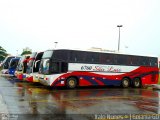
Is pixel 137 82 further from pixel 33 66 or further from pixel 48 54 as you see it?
pixel 33 66

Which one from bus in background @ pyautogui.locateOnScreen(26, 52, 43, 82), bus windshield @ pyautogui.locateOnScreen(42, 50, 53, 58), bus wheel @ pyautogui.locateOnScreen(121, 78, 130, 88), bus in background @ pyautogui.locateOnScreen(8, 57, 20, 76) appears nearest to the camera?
bus windshield @ pyautogui.locateOnScreen(42, 50, 53, 58)

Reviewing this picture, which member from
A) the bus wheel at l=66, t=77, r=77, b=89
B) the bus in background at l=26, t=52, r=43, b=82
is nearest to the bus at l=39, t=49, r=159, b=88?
the bus wheel at l=66, t=77, r=77, b=89

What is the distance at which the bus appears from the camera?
20875 mm

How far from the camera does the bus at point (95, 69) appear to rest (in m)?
20.9

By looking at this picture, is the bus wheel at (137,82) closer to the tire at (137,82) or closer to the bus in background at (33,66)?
the tire at (137,82)

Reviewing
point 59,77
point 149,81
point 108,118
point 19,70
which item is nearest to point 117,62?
point 149,81

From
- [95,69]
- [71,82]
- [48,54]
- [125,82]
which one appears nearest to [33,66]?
[48,54]

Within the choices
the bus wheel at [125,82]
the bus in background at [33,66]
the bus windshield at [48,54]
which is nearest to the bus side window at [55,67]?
the bus windshield at [48,54]

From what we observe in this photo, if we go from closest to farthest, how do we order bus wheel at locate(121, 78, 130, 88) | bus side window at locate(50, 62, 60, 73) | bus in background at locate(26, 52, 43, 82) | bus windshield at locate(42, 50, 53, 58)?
bus side window at locate(50, 62, 60, 73), bus windshield at locate(42, 50, 53, 58), bus in background at locate(26, 52, 43, 82), bus wheel at locate(121, 78, 130, 88)

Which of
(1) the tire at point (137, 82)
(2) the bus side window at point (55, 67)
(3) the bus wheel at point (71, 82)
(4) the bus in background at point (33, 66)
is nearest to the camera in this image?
(2) the bus side window at point (55, 67)

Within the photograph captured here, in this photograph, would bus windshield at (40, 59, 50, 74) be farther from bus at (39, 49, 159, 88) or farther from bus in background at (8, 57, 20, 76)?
bus in background at (8, 57, 20, 76)

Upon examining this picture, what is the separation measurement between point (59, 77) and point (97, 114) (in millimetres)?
10333

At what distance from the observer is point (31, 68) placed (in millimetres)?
24734

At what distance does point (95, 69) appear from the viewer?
22641 millimetres
